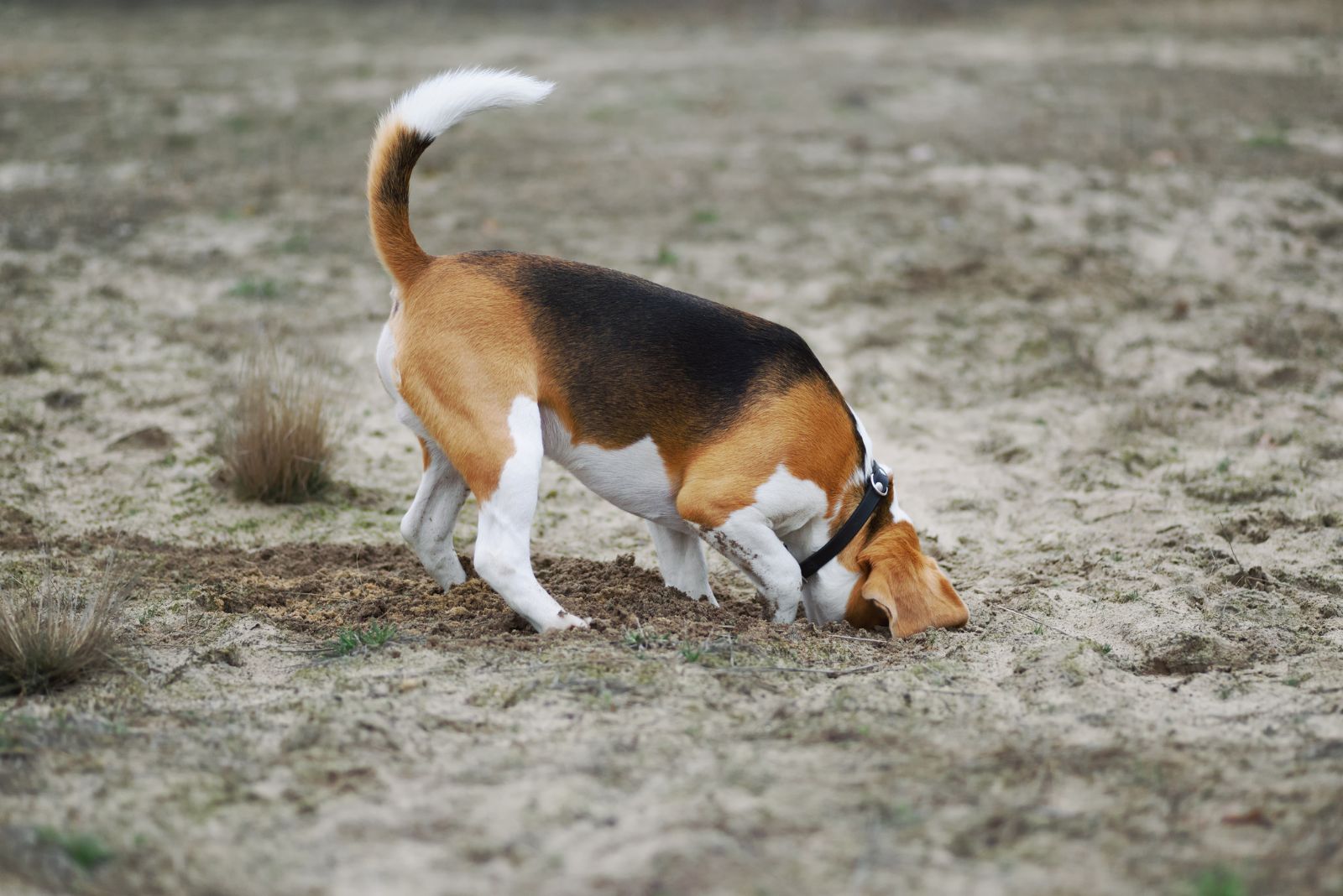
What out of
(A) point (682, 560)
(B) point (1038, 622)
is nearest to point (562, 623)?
(A) point (682, 560)

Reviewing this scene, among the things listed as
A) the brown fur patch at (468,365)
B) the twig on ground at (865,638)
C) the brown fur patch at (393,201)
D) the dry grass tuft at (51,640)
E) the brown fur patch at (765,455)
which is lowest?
the twig on ground at (865,638)

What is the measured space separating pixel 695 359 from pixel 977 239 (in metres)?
5.45

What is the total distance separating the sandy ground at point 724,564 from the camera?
3158 millimetres

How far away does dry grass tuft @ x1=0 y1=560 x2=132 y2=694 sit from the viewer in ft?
12.8

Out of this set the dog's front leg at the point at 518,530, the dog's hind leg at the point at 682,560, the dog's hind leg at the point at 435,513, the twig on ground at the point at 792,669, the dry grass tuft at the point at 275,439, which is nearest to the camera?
the twig on ground at the point at 792,669

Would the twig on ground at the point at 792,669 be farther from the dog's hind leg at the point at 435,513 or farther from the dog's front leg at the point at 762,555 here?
the dog's hind leg at the point at 435,513

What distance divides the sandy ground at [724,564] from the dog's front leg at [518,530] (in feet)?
0.81

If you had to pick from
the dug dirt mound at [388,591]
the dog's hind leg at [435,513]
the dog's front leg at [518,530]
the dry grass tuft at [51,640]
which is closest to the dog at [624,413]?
the dog's front leg at [518,530]

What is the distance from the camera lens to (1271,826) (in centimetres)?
310

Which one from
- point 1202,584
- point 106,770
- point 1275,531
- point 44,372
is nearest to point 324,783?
point 106,770

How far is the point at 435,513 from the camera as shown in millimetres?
4984

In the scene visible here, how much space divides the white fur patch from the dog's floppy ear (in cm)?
205

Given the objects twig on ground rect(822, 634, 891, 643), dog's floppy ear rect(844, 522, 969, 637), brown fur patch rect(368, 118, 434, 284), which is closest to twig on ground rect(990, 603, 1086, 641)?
dog's floppy ear rect(844, 522, 969, 637)

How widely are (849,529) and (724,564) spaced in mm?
1307
